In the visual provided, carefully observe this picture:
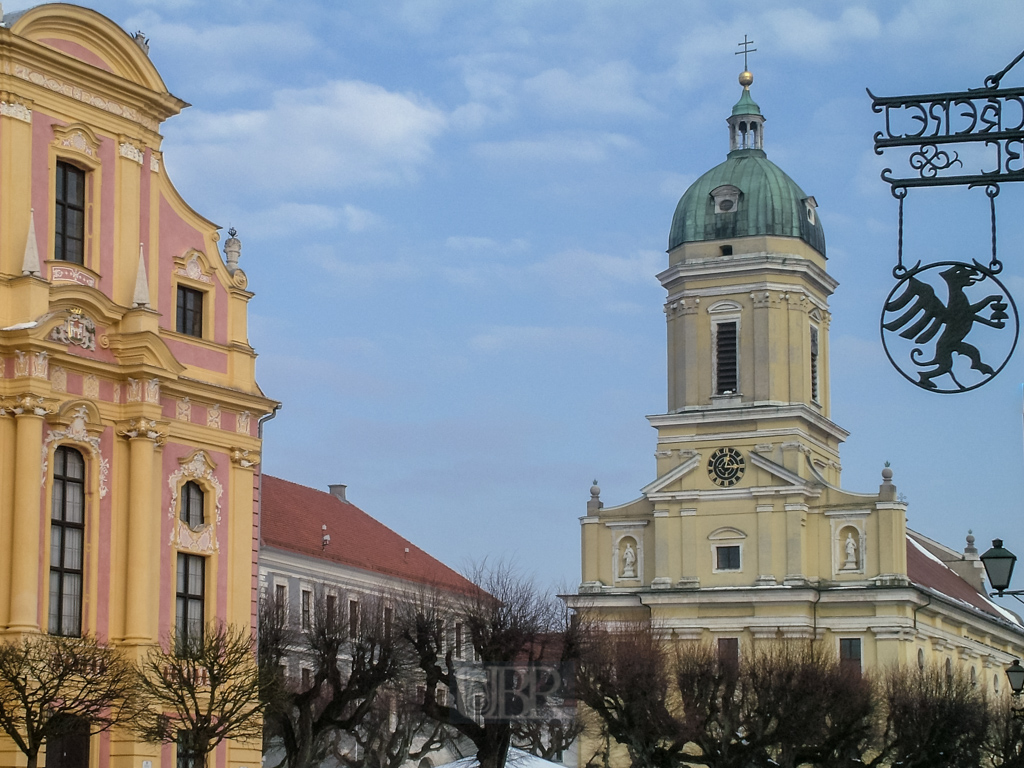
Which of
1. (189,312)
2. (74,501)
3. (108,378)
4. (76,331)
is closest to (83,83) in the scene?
(76,331)

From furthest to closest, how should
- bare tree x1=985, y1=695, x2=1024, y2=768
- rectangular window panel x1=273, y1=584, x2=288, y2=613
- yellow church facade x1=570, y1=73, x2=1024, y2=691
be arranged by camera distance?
yellow church facade x1=570, y1=73, x2=1024, y2=691 → rectangular window panel x1=273, y1=584, x2=288, y2=613 → bare tree x1=985, y1=695, x2=1024, y2=768

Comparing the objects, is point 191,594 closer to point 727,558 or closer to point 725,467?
point 727,558

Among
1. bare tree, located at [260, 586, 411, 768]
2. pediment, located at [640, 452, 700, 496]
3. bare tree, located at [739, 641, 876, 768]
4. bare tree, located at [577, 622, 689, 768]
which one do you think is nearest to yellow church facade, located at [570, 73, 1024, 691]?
Answer: pediment, located at [640, 452, 700, 496]

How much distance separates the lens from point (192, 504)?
138 ft

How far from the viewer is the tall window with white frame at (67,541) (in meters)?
38.3

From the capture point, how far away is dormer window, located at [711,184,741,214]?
84938 millimetres

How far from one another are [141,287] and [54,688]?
9900 millimetres

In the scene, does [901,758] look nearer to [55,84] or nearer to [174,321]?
[174,321]

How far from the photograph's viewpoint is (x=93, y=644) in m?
36.3

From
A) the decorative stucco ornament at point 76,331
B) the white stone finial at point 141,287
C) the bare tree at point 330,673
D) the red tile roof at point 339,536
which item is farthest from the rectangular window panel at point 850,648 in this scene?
the decorative stucco ornament at point 76,331

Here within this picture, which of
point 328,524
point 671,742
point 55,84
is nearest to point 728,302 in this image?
point 328,524

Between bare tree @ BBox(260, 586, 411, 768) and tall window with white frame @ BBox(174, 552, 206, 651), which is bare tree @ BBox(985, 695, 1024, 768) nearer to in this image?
bare tree @ BBox(260, 586, 411, 768)

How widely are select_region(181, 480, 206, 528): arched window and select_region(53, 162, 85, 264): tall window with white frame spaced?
571 cm

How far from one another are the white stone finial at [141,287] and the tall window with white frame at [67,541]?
3.57m
